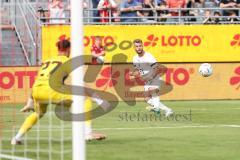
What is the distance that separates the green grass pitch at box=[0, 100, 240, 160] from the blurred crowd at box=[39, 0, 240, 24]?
5384mm

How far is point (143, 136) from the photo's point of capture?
52.1ft

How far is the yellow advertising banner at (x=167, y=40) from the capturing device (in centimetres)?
2739

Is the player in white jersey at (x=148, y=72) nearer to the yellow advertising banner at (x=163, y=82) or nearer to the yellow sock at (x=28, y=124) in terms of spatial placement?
the yellow advertising banner at (x=163, y=82)

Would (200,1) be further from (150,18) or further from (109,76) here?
(109,76)

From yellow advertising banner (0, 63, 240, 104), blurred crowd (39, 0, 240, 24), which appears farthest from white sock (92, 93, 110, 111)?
blurred crowd (39, 0, 240, 24)

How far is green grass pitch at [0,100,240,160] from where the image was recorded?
1311 cm

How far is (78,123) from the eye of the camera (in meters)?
8.55

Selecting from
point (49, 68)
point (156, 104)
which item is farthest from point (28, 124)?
point (156, 104)

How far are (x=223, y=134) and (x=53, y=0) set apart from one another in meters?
12.6

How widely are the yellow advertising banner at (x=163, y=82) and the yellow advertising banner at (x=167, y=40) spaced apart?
59 centimetres

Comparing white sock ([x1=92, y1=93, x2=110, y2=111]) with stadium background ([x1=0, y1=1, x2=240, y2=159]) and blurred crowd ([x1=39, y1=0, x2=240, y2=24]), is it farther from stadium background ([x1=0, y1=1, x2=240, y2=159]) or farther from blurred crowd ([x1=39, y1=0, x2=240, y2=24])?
blurred crowd ([x1=39, y1=0, x2=240, y2=24])

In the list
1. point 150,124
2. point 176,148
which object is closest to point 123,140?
point 176,148

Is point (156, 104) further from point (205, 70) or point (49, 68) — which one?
point (49, 68)

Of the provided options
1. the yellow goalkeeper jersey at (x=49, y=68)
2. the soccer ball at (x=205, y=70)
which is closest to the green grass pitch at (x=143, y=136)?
the yellow goalkeeper jersey at (x=49, y=68)
